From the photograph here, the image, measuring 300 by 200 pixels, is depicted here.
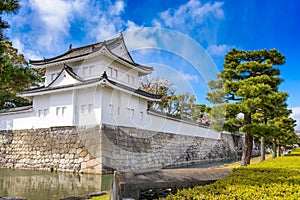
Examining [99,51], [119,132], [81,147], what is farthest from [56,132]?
[99,51]

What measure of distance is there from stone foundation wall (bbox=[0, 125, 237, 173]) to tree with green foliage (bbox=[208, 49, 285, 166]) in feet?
18.9

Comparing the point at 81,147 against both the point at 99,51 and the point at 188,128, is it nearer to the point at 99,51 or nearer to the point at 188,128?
the point at 99,51

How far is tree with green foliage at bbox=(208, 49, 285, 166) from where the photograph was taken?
9.18m

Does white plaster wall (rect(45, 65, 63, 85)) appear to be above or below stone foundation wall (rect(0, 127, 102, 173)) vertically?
above

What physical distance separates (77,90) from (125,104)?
2948 mm

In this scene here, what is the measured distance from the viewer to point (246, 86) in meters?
9.20

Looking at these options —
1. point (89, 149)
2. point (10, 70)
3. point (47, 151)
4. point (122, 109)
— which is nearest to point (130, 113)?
point (122, 109)

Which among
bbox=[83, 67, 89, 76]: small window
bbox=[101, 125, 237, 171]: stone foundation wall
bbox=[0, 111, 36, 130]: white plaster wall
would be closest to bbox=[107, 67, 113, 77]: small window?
bbox=[83, 67, 89, 76]: small window

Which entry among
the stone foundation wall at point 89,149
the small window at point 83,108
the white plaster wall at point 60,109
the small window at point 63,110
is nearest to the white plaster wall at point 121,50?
the white plaster wall at point 60,109

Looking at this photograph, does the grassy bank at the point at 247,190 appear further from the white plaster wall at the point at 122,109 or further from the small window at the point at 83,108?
the small window at the point at 83,108

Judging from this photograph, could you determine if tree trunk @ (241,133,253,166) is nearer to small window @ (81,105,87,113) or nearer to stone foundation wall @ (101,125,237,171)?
stone foundation wall @ (101,125,237,171)

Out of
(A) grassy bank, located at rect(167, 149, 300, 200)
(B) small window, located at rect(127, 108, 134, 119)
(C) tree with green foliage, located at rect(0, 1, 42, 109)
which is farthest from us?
(B) small window, located at rect(127, 108, 134, 119)

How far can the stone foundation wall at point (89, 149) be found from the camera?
1234cm

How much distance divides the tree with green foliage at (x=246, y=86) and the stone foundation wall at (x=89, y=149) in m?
5.77
